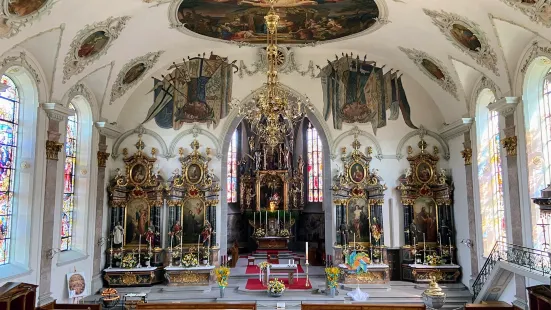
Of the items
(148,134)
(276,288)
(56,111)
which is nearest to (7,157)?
(56,111)

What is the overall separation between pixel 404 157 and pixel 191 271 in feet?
33.7

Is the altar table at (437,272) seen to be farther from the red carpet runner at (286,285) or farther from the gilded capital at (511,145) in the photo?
the gilded capital at (511,145)

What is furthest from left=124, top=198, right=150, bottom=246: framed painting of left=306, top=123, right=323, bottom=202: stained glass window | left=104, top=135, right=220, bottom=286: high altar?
left=306, top=123, right=323, bottom=202: stained glass window

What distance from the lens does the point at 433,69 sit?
16328mm

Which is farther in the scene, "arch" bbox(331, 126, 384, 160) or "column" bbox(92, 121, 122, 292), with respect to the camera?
"arch" bbox(331, 126, 384, 160)

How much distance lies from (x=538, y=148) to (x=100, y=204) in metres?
15.4

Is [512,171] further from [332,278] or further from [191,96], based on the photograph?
[191,96]

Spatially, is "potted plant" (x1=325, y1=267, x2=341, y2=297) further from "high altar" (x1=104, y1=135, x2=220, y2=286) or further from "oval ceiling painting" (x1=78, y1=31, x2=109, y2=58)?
"oval ceiling painting" (x1=78, y1=31, x2=109, y2=58)

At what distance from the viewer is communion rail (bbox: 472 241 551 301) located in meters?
10.8

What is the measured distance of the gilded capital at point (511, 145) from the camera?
41.4 feet

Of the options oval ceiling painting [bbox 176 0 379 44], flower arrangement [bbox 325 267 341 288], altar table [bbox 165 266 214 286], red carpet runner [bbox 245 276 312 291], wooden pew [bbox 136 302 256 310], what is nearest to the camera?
wooden pew [bbox 136 302 256 310]

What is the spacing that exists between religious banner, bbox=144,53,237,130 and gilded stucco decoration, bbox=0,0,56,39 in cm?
827

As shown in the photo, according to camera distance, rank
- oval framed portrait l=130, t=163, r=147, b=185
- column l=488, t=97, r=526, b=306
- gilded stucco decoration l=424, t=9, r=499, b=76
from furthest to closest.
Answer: oval framed portrait l=130, t=163, r=147, b=185
column l=488, t=97, r=526, b=306
gilded stucco decoration l=424, t=9, r=499, b=76

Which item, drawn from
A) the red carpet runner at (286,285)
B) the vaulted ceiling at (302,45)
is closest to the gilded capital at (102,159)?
the vaulted ceiling at (302,45)
